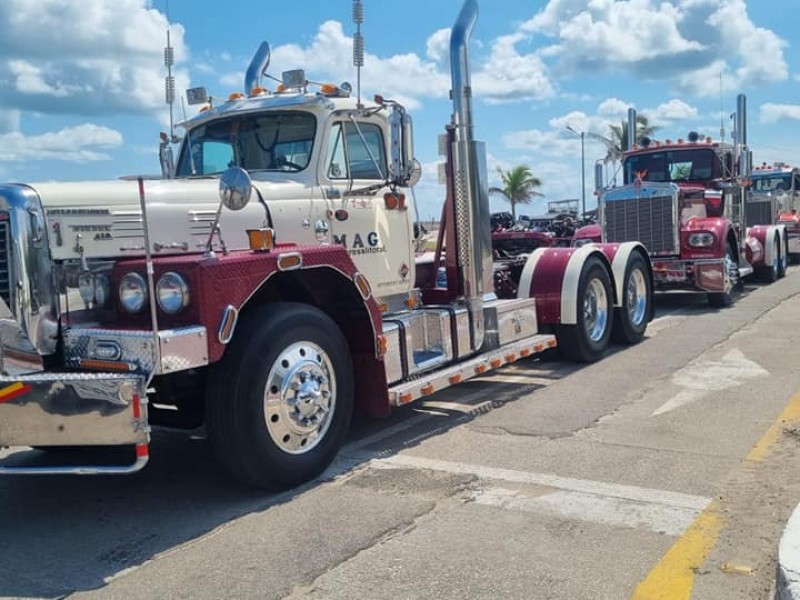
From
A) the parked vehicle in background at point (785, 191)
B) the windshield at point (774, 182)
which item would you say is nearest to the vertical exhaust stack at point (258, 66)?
the parked vehicle in background at point (785, 191)

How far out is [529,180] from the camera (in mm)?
51125

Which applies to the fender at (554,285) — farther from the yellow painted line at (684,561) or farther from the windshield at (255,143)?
the yellow painted line at (684,561)

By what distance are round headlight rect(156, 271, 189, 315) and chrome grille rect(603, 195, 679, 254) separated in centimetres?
1013

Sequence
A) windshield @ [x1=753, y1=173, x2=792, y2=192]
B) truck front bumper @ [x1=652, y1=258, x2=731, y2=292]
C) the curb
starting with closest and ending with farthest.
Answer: the curb, truck front bumper @ [x1=652, y1=258, x2=731, y2=292], windshield @ [x1=753, y1=173, x2=792, y2=192]

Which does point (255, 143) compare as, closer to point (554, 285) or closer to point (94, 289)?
point (94, 289)

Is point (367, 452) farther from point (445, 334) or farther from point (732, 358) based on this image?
point (732, 358)

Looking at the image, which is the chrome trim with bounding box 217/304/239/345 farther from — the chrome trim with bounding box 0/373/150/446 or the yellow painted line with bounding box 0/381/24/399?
the yellow painted line with bounding box 0/381/24/399

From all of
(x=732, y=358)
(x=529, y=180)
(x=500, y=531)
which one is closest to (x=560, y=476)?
(x=500, y=531)

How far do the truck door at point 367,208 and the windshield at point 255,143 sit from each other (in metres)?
0.22

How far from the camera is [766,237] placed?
53.6 feet

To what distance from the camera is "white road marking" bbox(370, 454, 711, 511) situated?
181 inches

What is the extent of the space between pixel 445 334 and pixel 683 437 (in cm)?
196

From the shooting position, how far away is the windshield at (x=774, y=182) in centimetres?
2365

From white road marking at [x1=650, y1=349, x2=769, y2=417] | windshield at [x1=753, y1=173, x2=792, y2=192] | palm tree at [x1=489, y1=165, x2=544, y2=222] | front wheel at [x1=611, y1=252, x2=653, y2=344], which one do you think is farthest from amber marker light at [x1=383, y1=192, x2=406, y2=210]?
palm tree at [x1=489, y1=165, x2=544, y2=222]
